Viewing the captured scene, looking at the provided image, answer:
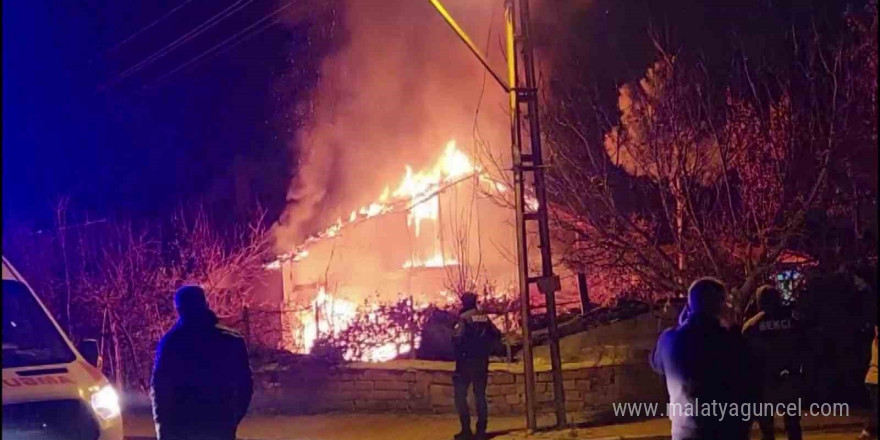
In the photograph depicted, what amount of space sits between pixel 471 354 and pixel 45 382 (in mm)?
5260

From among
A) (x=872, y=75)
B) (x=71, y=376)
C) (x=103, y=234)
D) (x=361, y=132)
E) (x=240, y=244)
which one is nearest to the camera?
(x=71, y=376)

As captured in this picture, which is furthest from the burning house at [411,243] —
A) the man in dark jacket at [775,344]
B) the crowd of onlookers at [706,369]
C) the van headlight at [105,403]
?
the crowd of onlookers at [706,369]

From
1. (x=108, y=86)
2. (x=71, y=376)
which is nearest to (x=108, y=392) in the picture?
(x=71, y=376)

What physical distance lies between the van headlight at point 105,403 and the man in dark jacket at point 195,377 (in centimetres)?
84

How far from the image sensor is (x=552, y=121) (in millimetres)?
13852

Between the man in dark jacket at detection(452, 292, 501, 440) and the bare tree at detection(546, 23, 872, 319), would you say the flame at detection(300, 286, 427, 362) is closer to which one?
the bare tree at detection(546, 23, 872, 319)

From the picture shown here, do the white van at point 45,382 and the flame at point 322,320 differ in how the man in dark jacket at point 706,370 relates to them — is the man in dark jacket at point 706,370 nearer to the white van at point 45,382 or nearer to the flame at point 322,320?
the white van at point 45,382

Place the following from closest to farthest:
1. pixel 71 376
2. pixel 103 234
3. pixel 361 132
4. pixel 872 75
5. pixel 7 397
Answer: pixel 7 397 → pixel 71 376 → pixel 872 75 → pixel 103 234 → pixel 361 132

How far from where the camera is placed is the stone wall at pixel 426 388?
11.9m

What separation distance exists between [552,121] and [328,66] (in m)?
14.0

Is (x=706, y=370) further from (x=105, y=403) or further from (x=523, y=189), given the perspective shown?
(x=523, y=189)

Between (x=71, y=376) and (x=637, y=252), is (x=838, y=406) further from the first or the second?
(x=71, y=376)

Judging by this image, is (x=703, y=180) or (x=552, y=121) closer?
(x=703, y=180)

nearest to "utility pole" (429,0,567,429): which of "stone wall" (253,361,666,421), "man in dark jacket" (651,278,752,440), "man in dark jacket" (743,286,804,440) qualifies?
"stone wall" (253,361,666,421)
